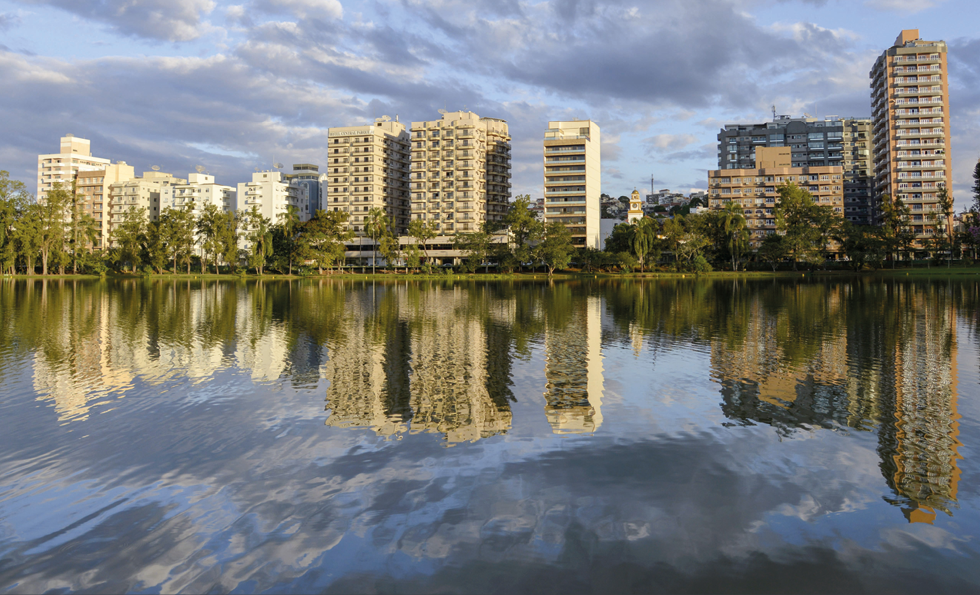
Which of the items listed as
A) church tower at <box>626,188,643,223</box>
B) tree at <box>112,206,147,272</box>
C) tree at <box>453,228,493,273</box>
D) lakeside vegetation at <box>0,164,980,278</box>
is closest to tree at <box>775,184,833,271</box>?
lakeside vegetation at <box>0,164,980,278</box>

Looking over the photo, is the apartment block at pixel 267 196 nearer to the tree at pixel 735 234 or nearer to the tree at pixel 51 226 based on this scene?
the tree at pixel 51 226

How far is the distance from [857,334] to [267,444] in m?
28.9

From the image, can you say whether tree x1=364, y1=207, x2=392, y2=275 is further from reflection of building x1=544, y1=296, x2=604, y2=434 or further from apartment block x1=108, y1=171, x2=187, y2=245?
reflection of building x1=544, y1=296, x2=604, y2=434

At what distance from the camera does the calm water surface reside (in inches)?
319

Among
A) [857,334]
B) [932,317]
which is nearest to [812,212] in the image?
[932,317]

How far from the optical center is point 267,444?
13125 mm

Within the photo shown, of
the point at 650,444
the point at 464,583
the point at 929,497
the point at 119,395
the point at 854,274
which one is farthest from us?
the point at 854,274

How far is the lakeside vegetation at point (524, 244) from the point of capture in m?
126

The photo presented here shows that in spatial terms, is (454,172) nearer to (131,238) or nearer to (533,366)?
(131,238)

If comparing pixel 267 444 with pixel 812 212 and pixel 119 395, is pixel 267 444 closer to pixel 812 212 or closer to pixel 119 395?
pixel 119 395

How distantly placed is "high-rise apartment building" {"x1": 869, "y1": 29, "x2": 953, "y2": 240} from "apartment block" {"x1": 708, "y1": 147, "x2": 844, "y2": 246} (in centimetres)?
1381

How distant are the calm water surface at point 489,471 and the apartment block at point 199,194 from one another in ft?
581

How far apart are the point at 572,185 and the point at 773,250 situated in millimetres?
56428

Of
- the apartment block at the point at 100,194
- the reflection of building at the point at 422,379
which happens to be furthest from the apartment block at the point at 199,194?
the reflection of building at the point at 422,379
